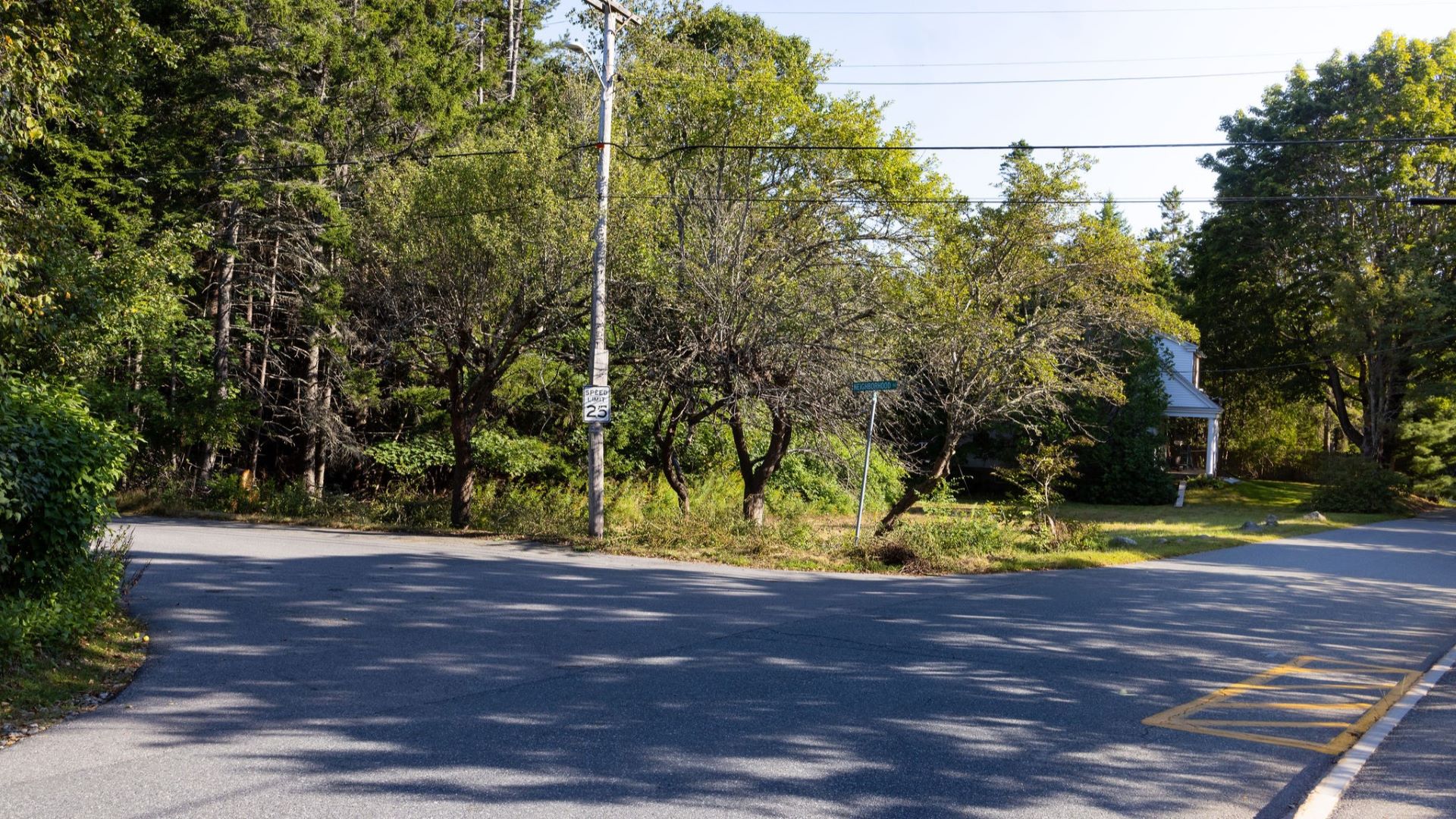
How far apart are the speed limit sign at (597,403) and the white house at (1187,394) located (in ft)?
94.8

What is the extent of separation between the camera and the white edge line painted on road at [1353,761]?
5566 mm

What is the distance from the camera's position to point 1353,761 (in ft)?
21.2

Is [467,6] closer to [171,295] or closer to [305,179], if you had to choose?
[305,179]

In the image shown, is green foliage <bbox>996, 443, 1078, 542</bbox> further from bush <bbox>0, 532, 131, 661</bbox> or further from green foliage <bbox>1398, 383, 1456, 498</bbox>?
green foliage <bbox>1398, 383, 1456, 498</bbox>

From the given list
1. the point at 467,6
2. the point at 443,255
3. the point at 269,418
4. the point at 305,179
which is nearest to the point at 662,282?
the point at 443,255

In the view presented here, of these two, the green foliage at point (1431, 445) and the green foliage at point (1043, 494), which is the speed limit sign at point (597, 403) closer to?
the green foliage at point (1043, 494)

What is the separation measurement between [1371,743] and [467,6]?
33132 millimetres

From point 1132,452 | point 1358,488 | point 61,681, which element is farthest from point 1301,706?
point 1358,488

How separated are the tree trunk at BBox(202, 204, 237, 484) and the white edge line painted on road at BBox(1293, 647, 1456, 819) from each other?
24.5m

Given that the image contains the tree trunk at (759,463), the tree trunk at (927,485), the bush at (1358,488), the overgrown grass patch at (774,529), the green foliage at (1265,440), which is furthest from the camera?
the green foliage at (1265,440)

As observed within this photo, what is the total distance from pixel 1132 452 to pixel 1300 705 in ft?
Result: 106

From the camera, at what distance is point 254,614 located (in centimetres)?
1046

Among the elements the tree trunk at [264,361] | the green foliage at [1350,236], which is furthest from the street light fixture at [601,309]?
the green foliage at [1350,236]

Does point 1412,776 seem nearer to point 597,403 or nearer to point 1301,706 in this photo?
point 1301,706
